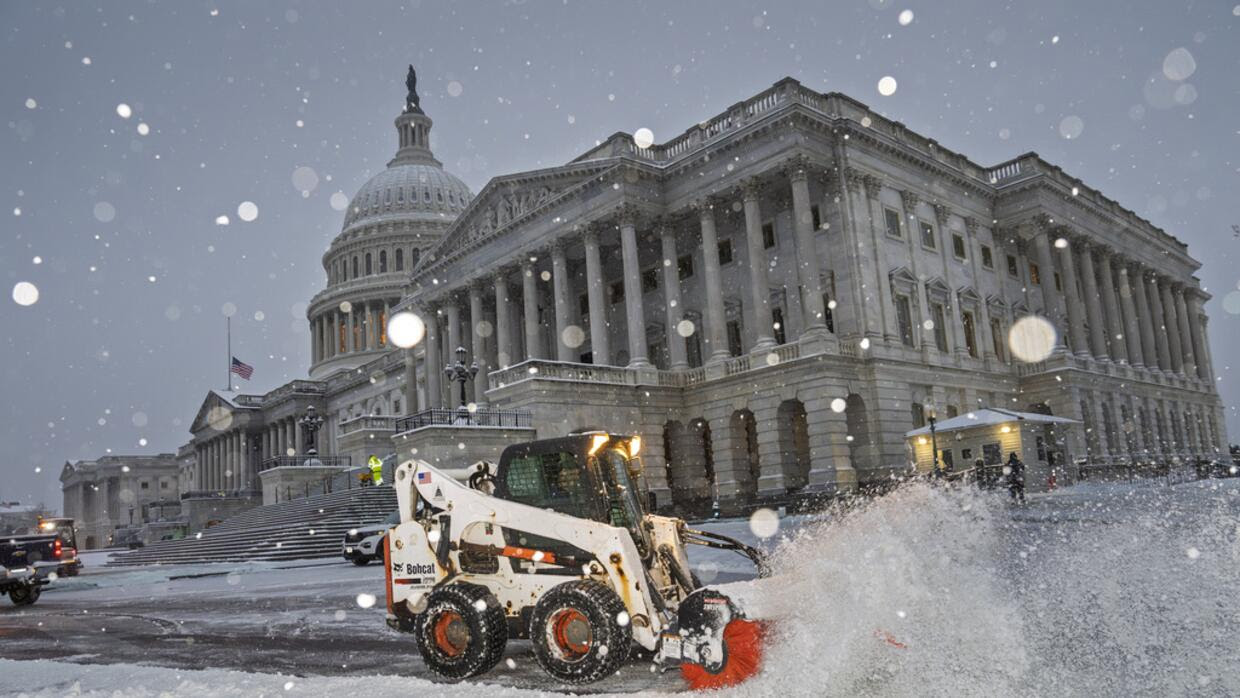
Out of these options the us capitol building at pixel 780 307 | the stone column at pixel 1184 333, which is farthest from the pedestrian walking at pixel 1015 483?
the stone column at pixel 1184 333

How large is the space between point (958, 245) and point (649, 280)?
1543 cm

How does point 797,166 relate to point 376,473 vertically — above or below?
above

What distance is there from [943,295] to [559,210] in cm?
1843

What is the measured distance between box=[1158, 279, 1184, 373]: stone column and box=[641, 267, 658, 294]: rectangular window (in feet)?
120

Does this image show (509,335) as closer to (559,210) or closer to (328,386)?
(559,210)

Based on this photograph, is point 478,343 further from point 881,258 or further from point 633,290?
point 881,258

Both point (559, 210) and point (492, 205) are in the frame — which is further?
point (492, 205)

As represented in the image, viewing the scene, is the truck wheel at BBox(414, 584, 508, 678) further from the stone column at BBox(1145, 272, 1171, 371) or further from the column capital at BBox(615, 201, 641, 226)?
the stone column at BBox(1145, 272, 1171, 371)

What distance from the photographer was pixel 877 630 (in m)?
7.28

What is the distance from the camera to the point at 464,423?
1363 inches

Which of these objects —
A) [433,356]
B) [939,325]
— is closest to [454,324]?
[433,356]

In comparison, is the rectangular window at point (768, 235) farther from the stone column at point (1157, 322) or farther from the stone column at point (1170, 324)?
the stone column at point (1170, 324)

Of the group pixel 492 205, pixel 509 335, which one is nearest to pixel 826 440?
pixel 509 335

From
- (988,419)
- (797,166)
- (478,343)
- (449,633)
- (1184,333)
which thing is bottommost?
(449,633)
